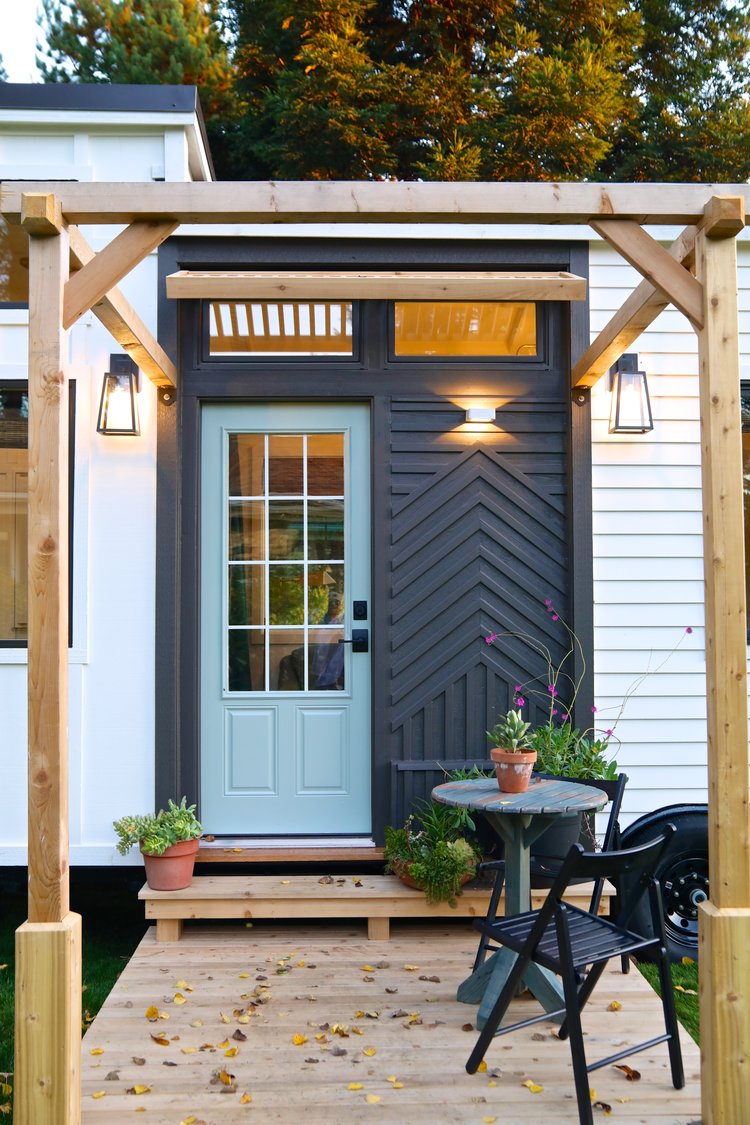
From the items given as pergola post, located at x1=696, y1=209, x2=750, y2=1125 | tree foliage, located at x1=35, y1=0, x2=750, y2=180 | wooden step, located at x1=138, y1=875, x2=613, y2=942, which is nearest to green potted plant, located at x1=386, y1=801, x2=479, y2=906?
wooden step, located at x1=138, y1=875, x2=613, y2=942

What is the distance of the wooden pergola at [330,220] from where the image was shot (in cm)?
260

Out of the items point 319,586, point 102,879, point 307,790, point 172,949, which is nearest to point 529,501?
point 319,586

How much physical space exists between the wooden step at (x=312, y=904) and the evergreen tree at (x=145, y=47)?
10.5 meters

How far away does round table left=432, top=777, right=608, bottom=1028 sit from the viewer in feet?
10.6

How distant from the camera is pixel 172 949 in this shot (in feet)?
13.2

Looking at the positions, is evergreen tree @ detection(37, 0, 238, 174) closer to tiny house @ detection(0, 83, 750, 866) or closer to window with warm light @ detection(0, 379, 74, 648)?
tiny house @ detection(0, 83, 750, 866)

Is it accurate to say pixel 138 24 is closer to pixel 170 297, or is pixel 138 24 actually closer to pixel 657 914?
pixel 170 297

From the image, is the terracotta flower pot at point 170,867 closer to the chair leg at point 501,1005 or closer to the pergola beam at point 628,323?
the chair leg at point 501,1005

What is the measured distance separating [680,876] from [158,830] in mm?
2394

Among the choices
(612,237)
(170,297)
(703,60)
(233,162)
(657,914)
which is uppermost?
(703,60)

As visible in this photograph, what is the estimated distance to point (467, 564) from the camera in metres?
4.64

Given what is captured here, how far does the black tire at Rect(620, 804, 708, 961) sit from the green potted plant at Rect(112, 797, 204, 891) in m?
1.98

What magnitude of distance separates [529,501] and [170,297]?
1.93 m

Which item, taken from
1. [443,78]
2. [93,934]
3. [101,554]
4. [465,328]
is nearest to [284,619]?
[101,554]
